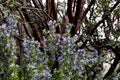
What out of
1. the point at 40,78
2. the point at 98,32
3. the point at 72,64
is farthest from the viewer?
the point at 98,32

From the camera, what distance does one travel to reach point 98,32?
530 cm

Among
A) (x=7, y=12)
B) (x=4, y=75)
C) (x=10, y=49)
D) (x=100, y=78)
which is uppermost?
(x=7, y=12)

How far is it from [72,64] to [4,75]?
2.71 feet

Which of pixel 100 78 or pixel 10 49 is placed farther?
pixel 100 78

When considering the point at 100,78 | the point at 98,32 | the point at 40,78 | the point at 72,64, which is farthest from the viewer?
the point at 98,32

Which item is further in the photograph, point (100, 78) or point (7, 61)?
point (100, 78)

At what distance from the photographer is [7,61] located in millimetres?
3615

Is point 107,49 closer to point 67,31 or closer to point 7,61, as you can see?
point 67,31

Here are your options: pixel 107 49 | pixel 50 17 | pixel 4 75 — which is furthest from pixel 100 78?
pixel 4 75

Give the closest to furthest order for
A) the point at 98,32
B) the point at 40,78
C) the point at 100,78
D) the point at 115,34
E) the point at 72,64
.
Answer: the point at 40,78 < the point at 72,64 < the point at 100,78 < the point at 115,34 < the point at 98,32

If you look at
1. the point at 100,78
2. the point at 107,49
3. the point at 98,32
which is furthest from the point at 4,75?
the point at 98,32

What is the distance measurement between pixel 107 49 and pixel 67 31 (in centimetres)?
96

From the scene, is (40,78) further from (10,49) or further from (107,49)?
(107,49)

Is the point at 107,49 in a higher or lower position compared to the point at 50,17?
lower
